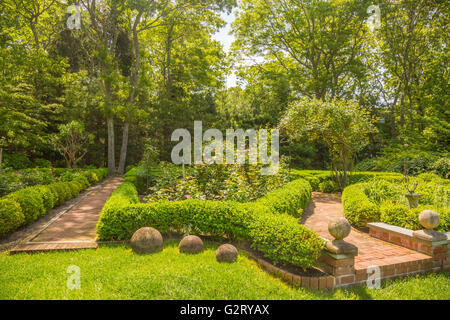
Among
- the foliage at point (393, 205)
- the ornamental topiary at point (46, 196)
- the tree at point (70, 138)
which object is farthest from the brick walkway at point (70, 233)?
the tree at point (70, 138)

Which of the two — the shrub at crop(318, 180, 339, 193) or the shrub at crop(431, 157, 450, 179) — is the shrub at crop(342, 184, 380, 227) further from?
the shrub at crop(431, 157, 450, 179)

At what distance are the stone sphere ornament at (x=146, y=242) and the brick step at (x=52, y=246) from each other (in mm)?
939

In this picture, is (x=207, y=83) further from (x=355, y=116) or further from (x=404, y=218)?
(x=404, y=218)

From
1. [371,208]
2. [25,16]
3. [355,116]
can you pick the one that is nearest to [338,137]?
[355,116]

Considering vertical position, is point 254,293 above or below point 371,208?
below

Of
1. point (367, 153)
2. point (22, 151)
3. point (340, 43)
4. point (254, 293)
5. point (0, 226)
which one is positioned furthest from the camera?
point (367, 153)

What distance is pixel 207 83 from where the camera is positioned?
20969 millimetres

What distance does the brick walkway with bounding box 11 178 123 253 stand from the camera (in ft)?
15.6

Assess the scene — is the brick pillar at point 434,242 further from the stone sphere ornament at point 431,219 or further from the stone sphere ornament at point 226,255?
Answer: the stone sphere ornament at point 226,255

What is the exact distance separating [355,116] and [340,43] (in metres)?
11.5

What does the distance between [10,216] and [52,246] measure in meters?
1.48

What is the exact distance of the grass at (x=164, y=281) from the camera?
10.5 ft

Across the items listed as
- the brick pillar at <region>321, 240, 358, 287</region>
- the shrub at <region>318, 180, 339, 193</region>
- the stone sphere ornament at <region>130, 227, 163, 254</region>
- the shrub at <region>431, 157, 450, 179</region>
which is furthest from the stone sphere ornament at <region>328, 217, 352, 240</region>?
the shrub at <region>431, 157, 450, 179</region>

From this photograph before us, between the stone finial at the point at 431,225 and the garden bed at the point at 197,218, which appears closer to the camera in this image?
the stone finial at the point at 431,225
